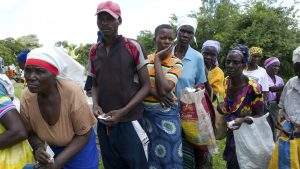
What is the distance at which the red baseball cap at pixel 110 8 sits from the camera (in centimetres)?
242

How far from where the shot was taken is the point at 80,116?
216 centimetres

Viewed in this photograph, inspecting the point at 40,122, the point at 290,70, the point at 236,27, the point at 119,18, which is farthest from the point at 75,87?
the point at 236,27

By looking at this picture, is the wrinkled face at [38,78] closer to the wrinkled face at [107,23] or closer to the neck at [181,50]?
the wrinkled face at [107,23]

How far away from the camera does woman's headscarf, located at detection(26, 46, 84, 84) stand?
81.0 inches

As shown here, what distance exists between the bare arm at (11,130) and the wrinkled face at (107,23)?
0.90m

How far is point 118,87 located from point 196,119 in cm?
89

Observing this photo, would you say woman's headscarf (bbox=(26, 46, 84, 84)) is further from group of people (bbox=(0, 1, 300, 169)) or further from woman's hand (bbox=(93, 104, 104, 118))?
woman's hand (bbox=(93, 104, 104, 118))

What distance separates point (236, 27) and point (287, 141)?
17.1 m

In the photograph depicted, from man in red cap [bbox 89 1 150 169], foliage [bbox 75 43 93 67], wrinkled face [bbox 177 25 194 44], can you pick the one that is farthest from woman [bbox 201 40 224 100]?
foliage [bbox 75 43 93 67]

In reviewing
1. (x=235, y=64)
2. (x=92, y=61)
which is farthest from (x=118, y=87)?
(x=235, y=64)

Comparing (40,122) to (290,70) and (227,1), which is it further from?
(227,1)

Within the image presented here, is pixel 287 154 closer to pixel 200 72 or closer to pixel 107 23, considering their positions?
pixel 200 72

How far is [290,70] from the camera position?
1722cm

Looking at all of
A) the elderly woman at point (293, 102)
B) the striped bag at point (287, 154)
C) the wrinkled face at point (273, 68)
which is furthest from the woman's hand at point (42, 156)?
the wrinkled face at point (273, 68)
